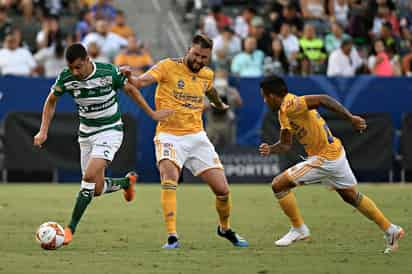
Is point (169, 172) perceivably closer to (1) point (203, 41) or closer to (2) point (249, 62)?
(1) point (203, 41)

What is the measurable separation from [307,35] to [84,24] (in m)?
5.30

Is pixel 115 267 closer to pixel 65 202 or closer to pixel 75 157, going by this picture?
pixel 65 202

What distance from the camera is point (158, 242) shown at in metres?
13.3

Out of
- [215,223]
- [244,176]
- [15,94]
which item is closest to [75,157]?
[15,94]

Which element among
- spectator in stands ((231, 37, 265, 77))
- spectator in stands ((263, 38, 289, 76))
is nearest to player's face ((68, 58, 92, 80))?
spectator in stands ((231, 37, 265, 77))

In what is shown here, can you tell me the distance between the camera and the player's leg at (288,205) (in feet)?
42.7

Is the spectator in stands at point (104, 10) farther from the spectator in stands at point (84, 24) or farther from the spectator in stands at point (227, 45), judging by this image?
the spectator in stands at point (227, 45)

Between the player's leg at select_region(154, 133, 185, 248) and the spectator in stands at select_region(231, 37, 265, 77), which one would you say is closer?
the player's leg at select_region(154, 133, 185, 248)

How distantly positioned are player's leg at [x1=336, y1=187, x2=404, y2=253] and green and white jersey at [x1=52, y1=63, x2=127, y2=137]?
111 inches

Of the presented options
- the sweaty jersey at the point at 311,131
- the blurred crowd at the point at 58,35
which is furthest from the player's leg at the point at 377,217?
the blurred crowd at the point at 58,35

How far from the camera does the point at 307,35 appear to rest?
26172 mm

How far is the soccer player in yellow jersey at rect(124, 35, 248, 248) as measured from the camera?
13023 mm

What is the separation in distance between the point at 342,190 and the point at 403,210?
494 cm

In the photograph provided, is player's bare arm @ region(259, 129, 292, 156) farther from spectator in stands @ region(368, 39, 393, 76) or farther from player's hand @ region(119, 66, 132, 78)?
spectator in stands @ region(368, 39, 393, 76)
